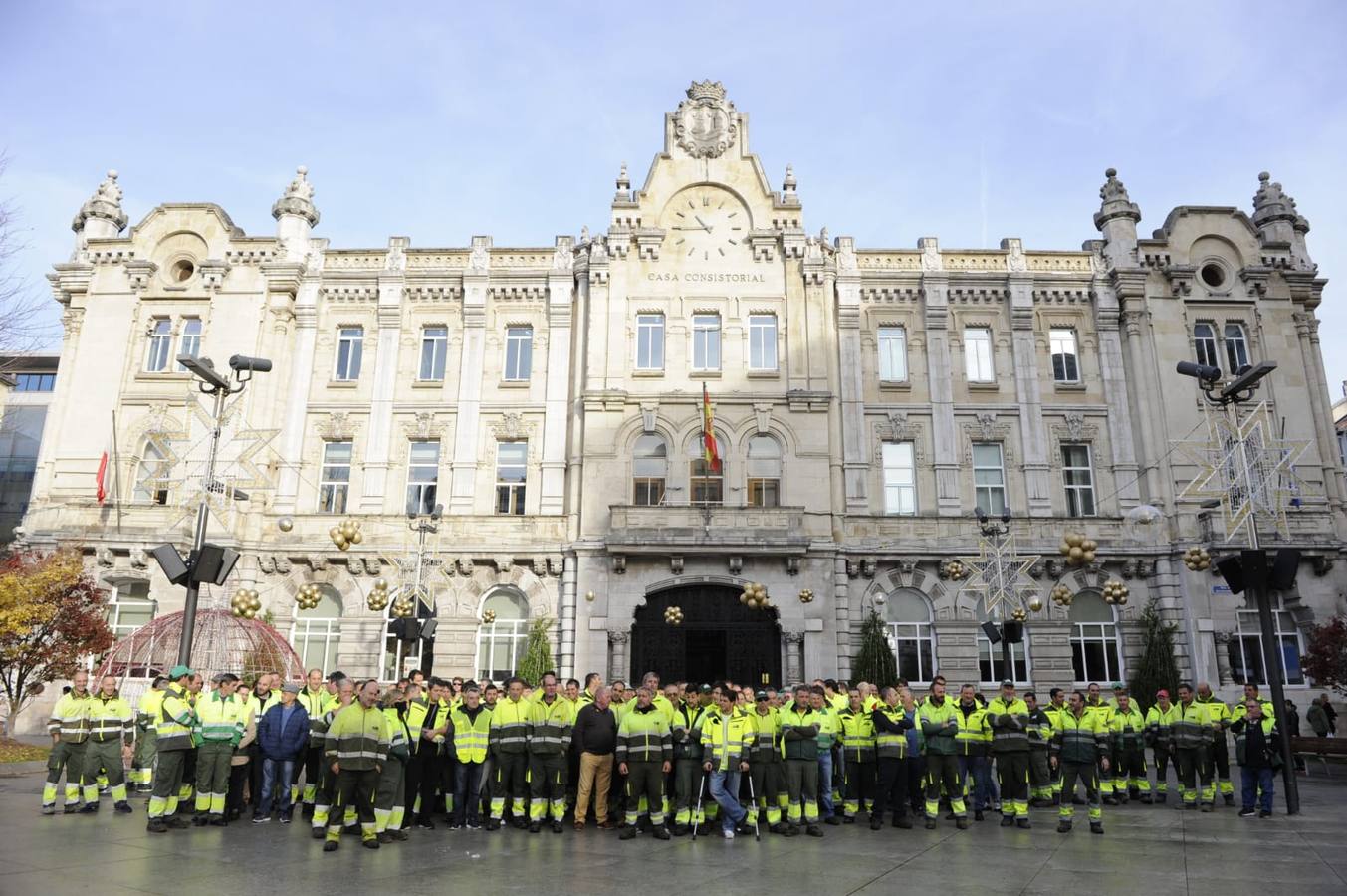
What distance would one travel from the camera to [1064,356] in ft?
110

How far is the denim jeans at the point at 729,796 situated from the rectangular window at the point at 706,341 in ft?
65.8

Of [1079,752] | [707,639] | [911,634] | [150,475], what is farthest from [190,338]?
[1079,752]

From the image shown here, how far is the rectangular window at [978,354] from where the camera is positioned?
3328 centimetres

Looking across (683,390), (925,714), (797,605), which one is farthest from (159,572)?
(925,714)

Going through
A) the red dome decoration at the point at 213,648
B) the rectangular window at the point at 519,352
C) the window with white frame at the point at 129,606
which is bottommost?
the red dome decoration at the point at 213,648

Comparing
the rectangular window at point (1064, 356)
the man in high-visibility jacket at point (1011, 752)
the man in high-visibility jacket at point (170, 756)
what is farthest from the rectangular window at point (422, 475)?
the rectangular window at point (1064, 356)

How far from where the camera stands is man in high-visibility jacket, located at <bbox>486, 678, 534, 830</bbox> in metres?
14.0

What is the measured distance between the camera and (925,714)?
1538cm

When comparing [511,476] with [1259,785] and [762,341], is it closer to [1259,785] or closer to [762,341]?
[762,341]

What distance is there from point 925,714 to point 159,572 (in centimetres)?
2554

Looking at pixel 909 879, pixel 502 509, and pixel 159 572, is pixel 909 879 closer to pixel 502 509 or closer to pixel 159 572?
pixel 502 509

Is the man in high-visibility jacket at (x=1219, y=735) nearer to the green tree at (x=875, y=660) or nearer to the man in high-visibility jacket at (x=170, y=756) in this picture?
the green tree at (x=875, y=660)

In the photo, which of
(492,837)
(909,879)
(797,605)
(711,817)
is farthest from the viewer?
(797,605)

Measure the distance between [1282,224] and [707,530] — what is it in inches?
993
